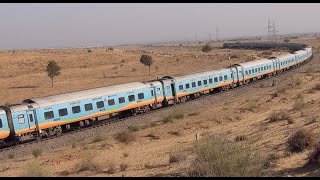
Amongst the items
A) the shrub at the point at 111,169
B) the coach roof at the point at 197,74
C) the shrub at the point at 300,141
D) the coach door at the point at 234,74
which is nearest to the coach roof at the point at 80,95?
the coach roof at the point at 197,74

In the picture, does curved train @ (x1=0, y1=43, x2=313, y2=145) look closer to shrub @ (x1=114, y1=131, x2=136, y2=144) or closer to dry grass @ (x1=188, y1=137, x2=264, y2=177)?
shrub @ (x1=114, y1=131, x2=136, y2=144)

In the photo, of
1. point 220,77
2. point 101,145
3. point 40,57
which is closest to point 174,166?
point 101,145

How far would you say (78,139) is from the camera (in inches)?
973

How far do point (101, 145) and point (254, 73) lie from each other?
110 feet

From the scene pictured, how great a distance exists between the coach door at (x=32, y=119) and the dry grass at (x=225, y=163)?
1383 centimetres

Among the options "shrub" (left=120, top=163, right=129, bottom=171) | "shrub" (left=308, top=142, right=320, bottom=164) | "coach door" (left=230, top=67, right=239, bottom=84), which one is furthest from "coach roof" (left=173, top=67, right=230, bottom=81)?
"shrub" (left=308, top=142, right=320, bottom=164)

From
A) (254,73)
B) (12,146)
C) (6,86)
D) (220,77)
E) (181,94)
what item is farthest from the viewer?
(6,86)

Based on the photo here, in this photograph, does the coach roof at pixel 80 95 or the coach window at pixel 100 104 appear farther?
the coach window at pixel 100 104

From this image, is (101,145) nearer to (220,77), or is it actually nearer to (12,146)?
(12,146)

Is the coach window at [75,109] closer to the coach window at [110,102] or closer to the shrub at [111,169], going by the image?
the coach window at [110,102]

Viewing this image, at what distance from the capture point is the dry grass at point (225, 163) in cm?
1219

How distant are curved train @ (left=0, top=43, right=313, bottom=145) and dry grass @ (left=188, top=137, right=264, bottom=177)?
546 inches

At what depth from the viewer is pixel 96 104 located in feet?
93.0

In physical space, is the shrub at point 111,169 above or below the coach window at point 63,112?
below
